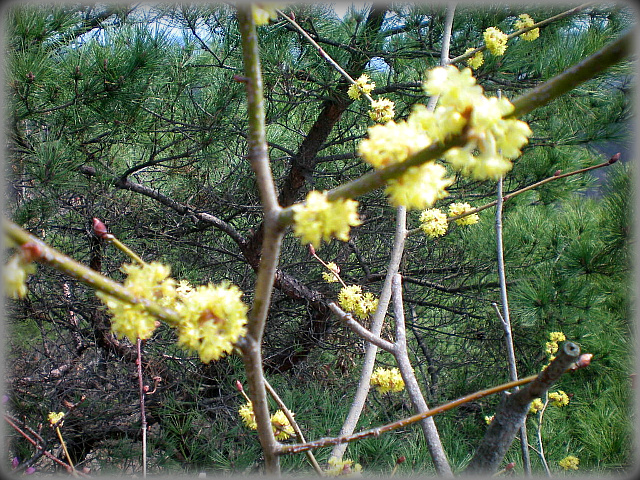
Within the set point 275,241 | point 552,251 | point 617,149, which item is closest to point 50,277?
point 275,241

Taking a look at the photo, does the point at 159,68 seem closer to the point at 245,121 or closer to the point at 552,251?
the point at 245,121

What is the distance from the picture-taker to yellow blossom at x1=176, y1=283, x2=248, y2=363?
492mm

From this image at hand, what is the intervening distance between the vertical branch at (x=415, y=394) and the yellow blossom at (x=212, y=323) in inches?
16.0

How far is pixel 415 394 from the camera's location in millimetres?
812

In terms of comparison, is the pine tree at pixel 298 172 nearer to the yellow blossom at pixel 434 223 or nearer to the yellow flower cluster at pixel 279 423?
the yellow blossom at pixel 434 223

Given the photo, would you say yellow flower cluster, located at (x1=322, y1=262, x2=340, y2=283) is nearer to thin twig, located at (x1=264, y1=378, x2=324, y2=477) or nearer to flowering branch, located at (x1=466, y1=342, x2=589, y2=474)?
thin twig, located at (x1=264, y1=378, x2=324, y2=477)

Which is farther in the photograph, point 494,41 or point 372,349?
point 494,41

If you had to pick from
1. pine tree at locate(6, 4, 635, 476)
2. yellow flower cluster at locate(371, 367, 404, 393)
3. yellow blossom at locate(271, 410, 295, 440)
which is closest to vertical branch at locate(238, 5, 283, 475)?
yellow blossom at locate(271, 410, 295, 440)

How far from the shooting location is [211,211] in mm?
2445

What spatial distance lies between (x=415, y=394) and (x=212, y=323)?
1.55ft

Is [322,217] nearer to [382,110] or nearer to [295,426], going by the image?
[295,426]

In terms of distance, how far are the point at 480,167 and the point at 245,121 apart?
1883 millimetres

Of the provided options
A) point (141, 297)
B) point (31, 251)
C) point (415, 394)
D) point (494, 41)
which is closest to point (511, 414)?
point (415, 394)

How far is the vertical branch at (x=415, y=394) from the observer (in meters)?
0.70
